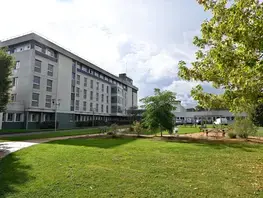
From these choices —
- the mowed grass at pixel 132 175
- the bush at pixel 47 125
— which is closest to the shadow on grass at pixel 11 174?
the mowed grass at pixel 132 175

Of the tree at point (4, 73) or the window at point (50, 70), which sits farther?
the window at point (50, 70)

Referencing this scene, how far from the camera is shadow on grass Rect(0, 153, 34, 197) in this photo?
22.3ft

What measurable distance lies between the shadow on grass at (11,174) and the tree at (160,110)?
14.2m

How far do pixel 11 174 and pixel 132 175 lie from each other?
4.84 m

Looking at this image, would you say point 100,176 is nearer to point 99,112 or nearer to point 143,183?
point 143,183

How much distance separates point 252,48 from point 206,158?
6179 millimetres

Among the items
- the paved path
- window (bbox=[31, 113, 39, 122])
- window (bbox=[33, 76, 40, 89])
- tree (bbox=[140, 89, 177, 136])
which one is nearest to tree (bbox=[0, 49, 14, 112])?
the paved path

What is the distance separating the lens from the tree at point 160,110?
2227cm

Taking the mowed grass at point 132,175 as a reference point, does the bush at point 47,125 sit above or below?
above

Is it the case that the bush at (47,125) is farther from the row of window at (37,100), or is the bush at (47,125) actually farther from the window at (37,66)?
the window at (37,66)

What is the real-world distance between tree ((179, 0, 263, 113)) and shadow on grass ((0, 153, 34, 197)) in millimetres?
8108

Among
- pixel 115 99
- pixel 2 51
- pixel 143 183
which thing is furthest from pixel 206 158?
pixel 115 99

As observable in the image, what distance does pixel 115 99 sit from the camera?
225 feet

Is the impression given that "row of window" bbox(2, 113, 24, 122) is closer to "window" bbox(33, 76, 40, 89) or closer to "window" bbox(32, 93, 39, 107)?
"window" bbox(32, 93, 39, 107)
